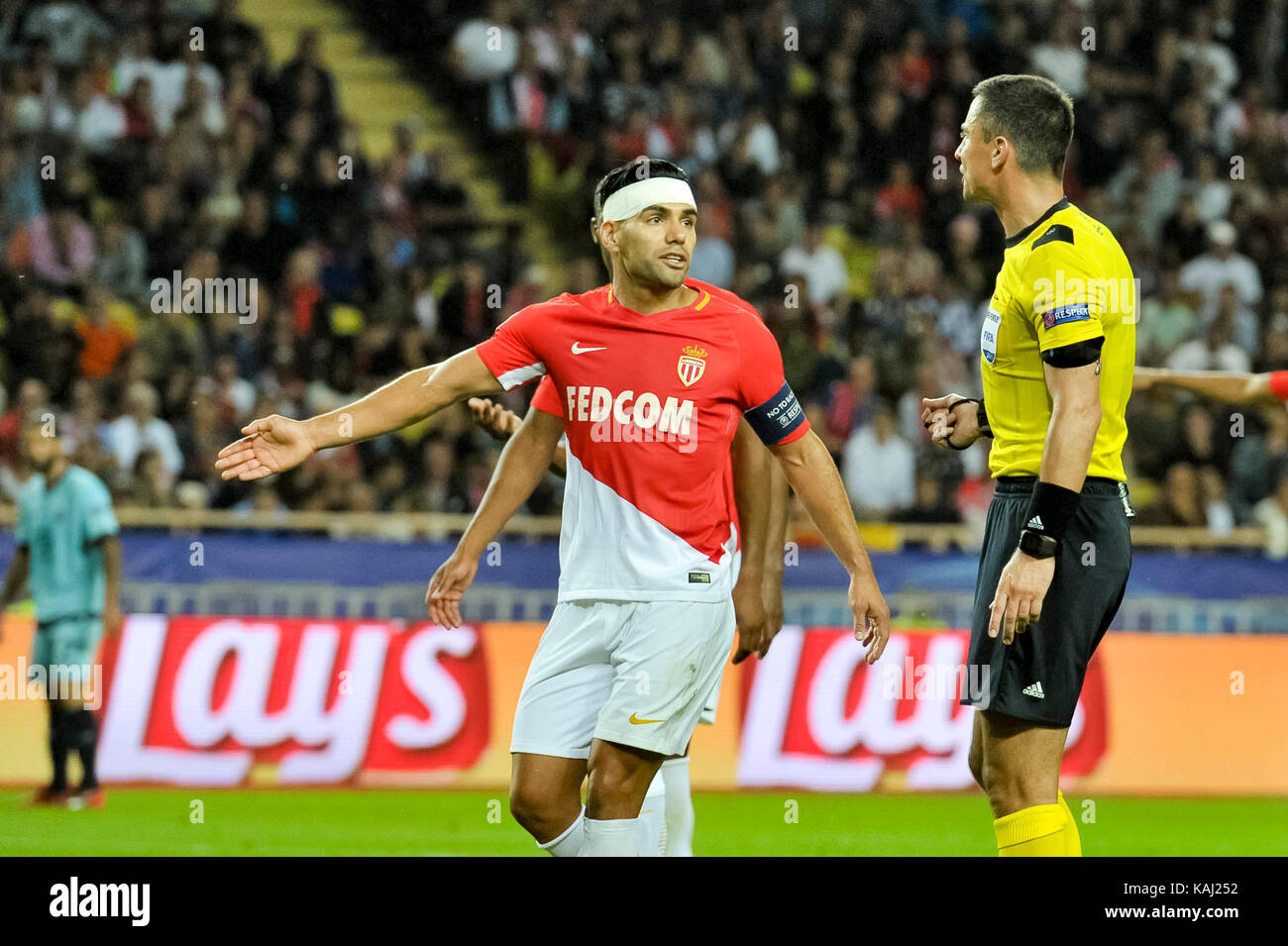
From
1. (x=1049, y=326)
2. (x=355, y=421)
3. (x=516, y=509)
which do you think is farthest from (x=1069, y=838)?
(x=355, y=421)

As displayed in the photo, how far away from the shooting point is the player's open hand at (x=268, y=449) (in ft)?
16.6

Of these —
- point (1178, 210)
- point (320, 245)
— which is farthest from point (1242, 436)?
point (320, 245)

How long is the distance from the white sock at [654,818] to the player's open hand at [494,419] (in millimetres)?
1335

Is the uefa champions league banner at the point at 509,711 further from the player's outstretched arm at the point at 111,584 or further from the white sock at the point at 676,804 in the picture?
the white sock at the point at 676,804

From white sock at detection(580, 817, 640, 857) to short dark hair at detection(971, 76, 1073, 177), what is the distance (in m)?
2.40

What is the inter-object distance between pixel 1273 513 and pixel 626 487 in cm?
913

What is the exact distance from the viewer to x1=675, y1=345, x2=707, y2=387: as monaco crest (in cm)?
551

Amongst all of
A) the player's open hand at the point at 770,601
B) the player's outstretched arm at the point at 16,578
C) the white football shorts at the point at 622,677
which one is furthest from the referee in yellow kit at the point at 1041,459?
the player's outstretched arm at the point at 16,578

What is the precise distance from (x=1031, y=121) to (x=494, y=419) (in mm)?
2140

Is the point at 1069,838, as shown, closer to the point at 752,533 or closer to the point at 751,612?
the point at 751,612

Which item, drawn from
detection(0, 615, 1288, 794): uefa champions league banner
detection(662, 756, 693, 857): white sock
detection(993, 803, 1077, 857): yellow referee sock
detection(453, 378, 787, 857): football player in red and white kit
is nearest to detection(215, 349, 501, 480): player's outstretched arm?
detection(453, 378, 787, 857): football player in red and white kit

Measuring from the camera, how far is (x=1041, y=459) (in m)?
5.33
